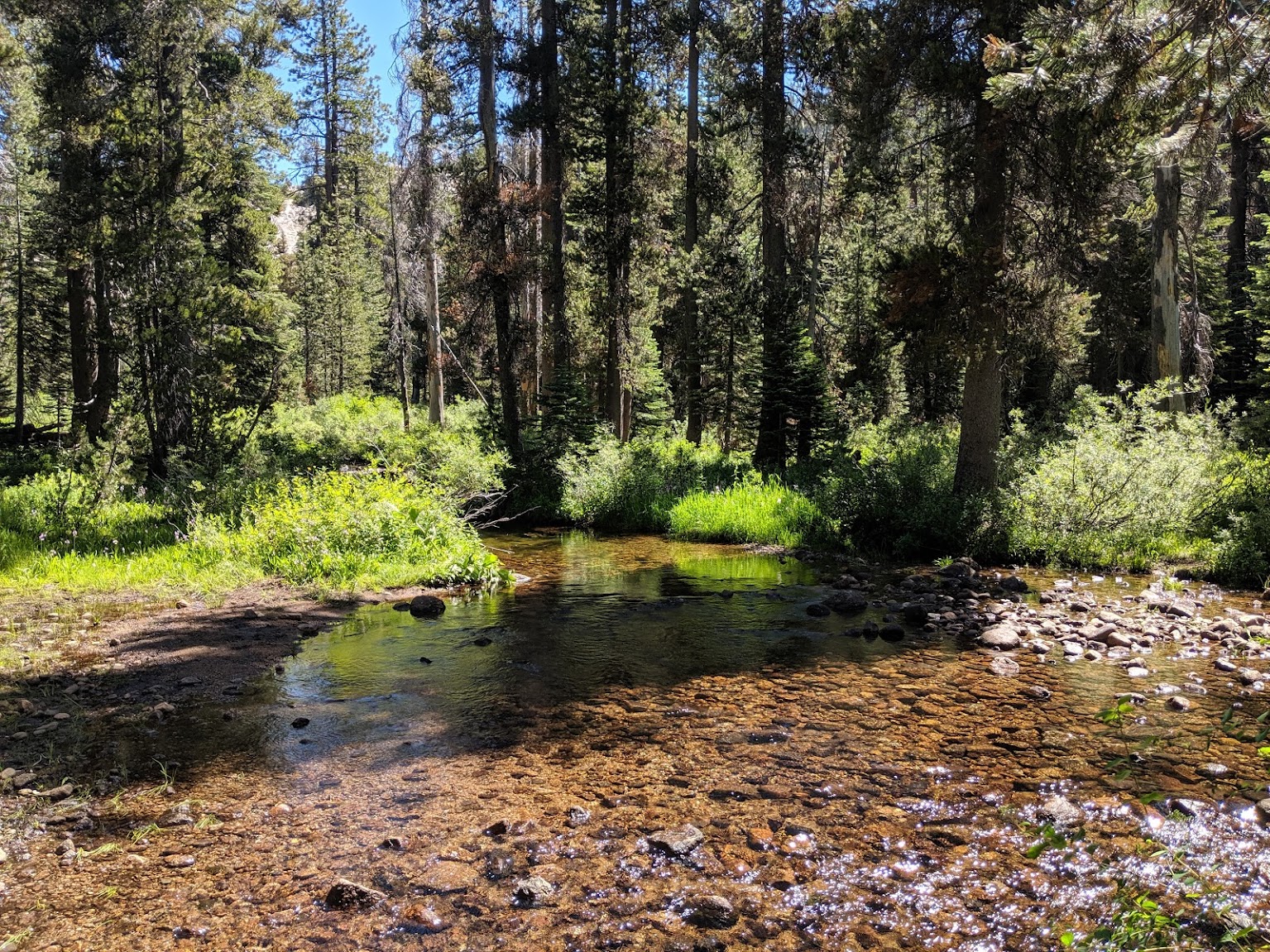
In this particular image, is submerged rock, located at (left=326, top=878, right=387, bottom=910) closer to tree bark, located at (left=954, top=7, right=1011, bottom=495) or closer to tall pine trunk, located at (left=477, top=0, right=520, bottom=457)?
tree bark, located at (left=954, top=7, right=1011, bottom=495)

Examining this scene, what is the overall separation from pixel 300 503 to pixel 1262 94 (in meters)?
11.9

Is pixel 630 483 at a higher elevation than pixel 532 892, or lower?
higher

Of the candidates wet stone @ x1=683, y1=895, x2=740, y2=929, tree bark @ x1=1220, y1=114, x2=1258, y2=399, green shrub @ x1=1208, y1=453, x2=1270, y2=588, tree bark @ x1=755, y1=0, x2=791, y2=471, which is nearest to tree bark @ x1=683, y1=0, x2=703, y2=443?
tree bark @ x1=755, y1=0, x2=791, y2=471

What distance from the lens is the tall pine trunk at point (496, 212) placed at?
18.4 meters

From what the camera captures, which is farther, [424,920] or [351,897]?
[351,897]

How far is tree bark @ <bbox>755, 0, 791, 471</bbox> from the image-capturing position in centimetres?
1811

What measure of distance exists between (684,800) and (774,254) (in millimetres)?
16448

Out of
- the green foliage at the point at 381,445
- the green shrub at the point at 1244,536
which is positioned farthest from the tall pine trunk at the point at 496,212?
the green shrub at the point at 1244,536

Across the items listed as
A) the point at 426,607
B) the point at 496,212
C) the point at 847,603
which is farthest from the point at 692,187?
the point at 426,607

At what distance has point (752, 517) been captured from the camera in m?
15.0

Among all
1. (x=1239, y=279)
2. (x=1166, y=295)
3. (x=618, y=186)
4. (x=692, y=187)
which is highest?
(x=692, y=187)

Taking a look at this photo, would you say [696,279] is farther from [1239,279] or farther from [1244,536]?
[1239,279]

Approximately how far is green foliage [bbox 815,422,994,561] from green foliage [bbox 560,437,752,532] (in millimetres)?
3255

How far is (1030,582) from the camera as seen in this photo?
10328mm
